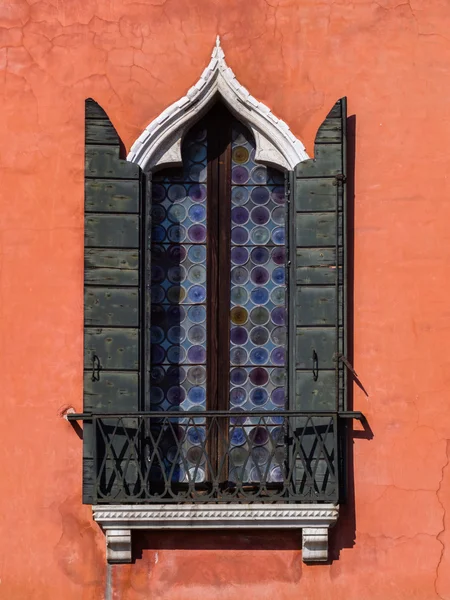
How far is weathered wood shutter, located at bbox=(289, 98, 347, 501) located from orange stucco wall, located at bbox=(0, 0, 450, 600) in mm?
169

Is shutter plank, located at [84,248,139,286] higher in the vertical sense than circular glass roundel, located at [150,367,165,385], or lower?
higher

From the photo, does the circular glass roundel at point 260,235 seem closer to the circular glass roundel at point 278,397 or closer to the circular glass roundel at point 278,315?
the circular glass roundel at point 278,315

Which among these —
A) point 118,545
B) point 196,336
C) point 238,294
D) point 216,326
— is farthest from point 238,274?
point 118,545

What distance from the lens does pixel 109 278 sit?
878cm

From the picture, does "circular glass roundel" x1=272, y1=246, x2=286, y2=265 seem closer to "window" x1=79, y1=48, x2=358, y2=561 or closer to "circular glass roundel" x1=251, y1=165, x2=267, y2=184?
"window" x1=79, y1=48, x2=358, y2=561

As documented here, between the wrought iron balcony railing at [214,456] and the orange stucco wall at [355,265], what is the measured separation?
245mm

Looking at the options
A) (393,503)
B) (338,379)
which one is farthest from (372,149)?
(393,503)

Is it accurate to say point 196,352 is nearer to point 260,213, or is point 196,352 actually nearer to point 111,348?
point 111,348

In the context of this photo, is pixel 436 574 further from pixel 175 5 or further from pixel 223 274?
pixel 175 5

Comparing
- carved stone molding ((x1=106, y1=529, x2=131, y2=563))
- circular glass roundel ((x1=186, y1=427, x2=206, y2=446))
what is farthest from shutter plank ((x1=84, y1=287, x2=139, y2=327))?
carved stone molding ((x1=106, y1=529, x2=131, y2=563))

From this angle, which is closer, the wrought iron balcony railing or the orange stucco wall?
the wrought iron balcony railing

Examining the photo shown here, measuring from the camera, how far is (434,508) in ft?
28.6

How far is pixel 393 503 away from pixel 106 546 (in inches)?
64.7

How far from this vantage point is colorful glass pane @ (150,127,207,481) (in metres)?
9.01
